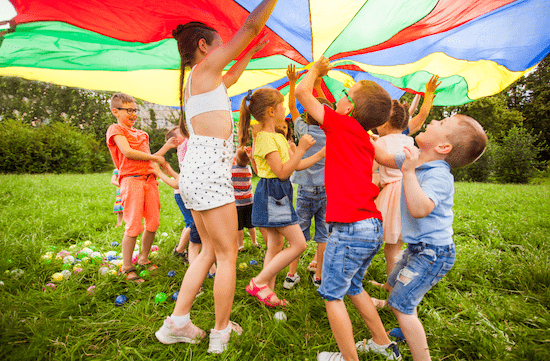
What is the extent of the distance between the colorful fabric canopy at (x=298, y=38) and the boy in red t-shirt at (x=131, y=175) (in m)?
0.46

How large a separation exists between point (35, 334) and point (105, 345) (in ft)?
1.46

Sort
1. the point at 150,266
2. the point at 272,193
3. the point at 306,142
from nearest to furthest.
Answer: the point at 306,142 < the point at 272,193 < the point at 150,266

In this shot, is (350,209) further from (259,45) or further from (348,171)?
(259,45)

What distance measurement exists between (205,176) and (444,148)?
4.41 ft

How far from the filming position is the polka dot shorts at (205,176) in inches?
61.7

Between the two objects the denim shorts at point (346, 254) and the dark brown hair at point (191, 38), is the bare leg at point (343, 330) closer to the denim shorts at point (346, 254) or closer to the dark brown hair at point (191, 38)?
the denim shorts at point (346, 254)

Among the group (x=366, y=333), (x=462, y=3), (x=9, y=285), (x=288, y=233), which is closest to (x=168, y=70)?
(x=288, y=233)

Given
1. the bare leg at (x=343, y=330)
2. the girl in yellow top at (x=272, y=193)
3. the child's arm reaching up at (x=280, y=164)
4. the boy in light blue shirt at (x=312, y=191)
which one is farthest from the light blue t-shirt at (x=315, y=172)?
the bare leg at (x=343, y=330)

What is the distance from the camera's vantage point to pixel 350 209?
4.83ft

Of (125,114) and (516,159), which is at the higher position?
(125,114)

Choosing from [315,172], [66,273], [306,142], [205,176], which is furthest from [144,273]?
[306,142]

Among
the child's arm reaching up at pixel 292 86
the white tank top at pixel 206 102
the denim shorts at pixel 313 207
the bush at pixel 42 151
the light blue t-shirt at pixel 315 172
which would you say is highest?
the child's arm reaching up at pixel 292 86

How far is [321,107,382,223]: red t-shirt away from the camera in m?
1.49

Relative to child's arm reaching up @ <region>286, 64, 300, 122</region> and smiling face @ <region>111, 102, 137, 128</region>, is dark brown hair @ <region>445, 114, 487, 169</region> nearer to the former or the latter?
child's arm reaching up @ <region>286, 64, 300, 122</region>
